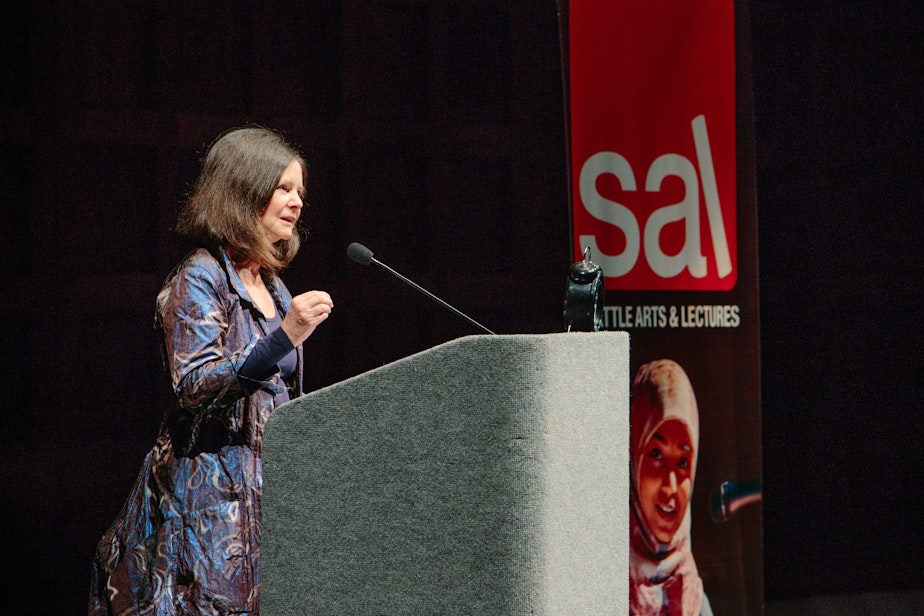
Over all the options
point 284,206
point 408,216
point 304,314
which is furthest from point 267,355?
point 408,216

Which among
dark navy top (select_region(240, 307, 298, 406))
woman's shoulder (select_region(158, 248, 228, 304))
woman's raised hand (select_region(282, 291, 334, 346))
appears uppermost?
woman's shoulder (select_region(158, 248, 228, 304))

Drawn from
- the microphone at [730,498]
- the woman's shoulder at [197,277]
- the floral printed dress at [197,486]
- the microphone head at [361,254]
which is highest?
the microphone head at [361,254]

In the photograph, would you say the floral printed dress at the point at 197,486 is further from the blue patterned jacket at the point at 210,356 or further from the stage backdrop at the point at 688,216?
the stage backdrop at the point at 688,216

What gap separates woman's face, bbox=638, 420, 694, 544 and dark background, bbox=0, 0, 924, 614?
2.62ft

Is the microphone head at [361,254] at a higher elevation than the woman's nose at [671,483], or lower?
higher

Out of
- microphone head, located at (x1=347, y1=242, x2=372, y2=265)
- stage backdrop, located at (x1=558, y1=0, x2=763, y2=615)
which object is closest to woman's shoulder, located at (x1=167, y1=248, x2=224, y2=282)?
microphone head, located at (x1=347, y1=242, x2=372, y2=265)

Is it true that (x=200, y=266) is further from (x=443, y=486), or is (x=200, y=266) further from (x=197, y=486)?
(x=443, y=486)

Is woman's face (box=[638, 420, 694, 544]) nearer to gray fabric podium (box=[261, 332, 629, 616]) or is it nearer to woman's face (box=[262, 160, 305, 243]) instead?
woman's face (box=[262, 160, 305, 243])

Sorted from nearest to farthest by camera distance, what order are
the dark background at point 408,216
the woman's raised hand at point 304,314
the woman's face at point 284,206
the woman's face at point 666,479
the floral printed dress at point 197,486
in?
the woman's raised hand at point 304,314
the floral printed dress at point 197,486
the woman's face at point 284,206
the woman's face at point 666,479
the dark background at point 408,216

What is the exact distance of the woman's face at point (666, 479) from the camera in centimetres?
284

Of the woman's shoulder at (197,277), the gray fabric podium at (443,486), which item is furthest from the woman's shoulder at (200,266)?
the gray fabric podium at (443,486)

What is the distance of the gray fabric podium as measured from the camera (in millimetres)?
1321

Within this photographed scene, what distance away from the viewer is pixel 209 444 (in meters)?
1.82

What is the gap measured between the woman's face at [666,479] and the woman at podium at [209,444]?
49.1 inches
